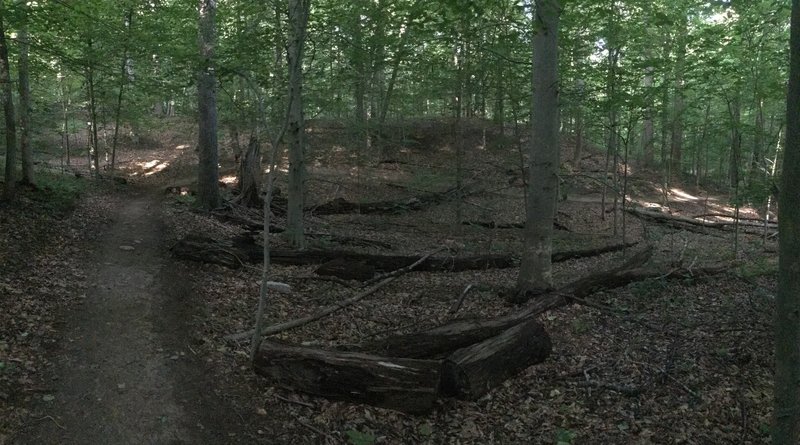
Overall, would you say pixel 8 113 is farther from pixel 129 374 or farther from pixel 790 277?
pixel 790 277

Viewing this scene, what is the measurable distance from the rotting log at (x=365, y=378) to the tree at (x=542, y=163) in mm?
3786

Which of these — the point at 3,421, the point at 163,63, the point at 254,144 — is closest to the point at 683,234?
the point at 254,144

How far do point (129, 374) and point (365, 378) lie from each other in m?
2.55

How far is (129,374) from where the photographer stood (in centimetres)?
537

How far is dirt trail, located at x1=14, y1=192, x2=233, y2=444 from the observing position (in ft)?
14.8

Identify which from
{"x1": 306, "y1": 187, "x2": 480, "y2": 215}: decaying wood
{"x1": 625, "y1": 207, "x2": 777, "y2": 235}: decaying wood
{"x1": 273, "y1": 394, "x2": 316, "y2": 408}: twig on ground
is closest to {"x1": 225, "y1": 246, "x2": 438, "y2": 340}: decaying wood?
{"x1": 273, "y1": 394, "x2": 316, "y2": 408}: twig on ground

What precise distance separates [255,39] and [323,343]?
457cm

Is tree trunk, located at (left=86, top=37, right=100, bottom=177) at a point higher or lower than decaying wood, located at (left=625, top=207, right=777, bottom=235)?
higher

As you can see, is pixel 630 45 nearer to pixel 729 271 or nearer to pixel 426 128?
pixel 729 271

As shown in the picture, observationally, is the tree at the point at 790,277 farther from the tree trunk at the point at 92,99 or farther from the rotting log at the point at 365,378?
the tree trunk at the point at 92,99

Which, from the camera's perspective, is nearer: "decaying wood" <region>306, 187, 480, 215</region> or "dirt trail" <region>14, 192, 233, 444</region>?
"dirt trail" <region>14, 192, 233, 444</region>

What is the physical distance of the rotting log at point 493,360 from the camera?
559cm

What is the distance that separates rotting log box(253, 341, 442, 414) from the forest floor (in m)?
0.14

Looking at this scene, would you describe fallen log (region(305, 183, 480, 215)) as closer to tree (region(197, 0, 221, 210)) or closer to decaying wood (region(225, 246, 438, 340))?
tree (region(197, 0, 221, 210))
